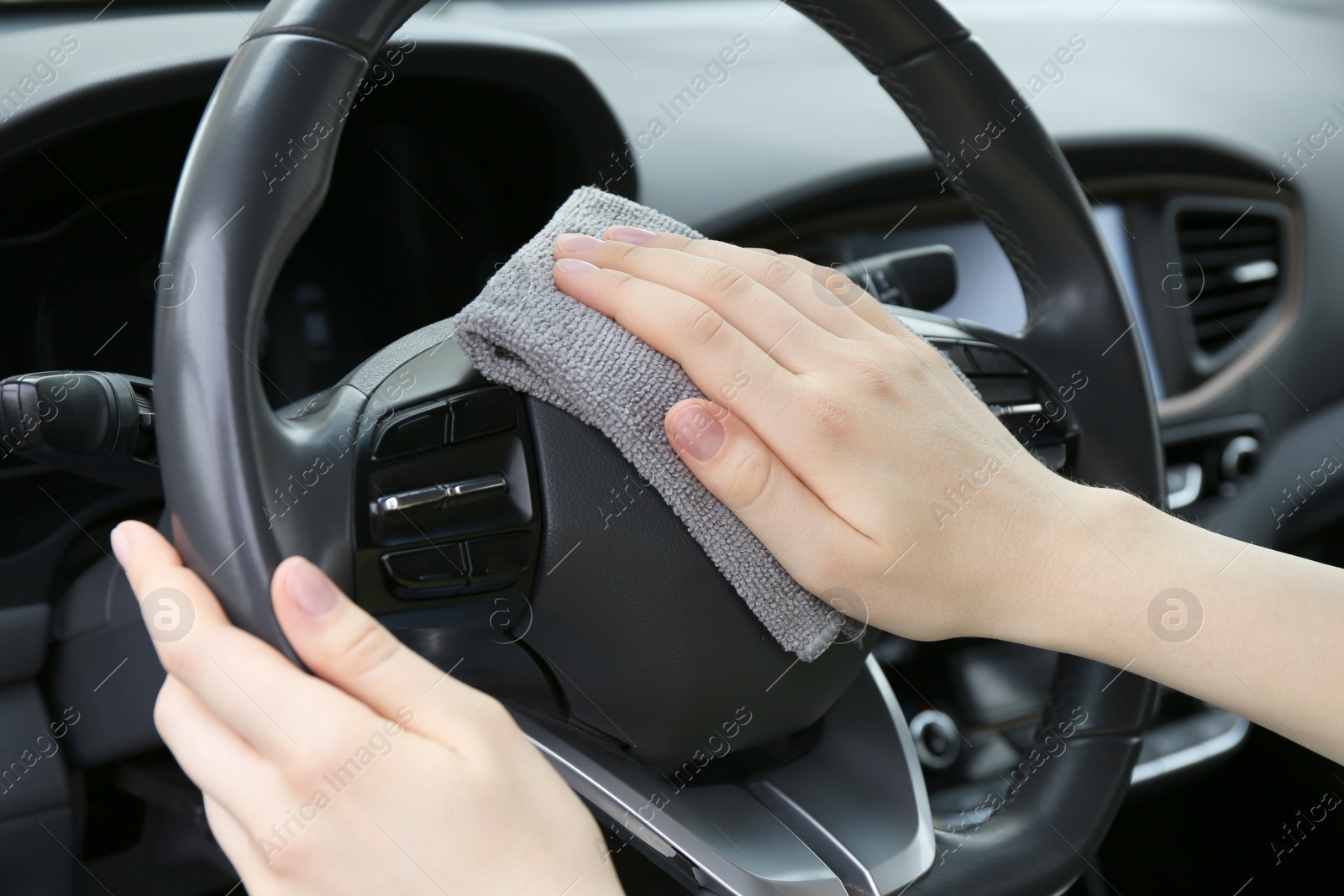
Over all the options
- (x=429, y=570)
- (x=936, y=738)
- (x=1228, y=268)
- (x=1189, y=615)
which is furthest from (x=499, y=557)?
(x=1228, y=268)

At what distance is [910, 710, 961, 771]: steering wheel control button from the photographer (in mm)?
1145

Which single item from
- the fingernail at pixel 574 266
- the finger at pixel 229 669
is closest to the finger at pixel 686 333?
the fingernail at pixel 574 266

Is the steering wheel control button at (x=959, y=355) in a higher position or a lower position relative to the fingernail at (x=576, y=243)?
lower

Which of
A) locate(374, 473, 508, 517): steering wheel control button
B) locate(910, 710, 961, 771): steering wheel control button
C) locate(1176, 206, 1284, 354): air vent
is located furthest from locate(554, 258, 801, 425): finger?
locate(1176, 206, 1284, 354): air vent

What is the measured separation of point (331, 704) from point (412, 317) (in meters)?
0.83

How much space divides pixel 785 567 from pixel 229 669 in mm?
278

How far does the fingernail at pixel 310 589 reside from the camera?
409mm

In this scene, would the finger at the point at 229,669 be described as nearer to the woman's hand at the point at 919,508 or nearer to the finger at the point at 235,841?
the finger at the point at 235,841

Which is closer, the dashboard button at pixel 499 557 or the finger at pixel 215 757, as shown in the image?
the finger at pixel 215 757

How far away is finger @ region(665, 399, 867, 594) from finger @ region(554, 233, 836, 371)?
0.17 feet

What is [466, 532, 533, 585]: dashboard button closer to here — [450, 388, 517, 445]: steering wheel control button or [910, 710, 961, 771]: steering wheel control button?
[450, 388, 517, 445]: steering wheel control button

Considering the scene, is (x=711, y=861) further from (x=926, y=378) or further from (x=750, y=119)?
(x=750, y=119)

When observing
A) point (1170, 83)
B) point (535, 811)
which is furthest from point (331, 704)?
point (1170, 83)

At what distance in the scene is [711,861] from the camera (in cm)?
60
